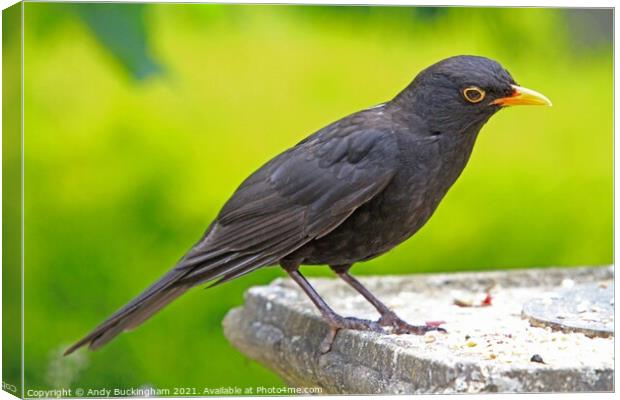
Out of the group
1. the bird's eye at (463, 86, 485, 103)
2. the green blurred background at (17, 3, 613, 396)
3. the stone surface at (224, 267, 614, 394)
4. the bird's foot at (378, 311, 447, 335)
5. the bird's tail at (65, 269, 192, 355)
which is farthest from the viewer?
the green blurred background at (17, 3, 613, 396)

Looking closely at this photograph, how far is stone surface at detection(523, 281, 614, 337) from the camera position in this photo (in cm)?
492

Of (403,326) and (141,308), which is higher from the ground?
(141,308)

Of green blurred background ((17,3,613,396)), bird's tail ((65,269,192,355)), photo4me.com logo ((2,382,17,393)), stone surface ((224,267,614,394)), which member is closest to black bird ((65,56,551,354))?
bird's tail ((65,269,192,355))

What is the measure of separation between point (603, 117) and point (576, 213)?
0.70 m

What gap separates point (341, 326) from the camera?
509 cm

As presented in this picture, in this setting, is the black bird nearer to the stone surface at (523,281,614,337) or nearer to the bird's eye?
the bird's eye

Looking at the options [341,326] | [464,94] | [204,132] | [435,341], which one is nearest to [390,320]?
[341,326]

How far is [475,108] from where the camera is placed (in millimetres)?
4914

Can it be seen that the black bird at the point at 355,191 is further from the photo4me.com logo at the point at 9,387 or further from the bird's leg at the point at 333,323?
the photo4me.com logo at the point at 9,387

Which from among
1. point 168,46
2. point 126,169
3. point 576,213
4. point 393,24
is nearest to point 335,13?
point 393,24

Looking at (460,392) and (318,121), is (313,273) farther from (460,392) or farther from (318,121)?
(460,392)

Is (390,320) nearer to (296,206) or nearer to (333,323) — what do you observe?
(333,323)

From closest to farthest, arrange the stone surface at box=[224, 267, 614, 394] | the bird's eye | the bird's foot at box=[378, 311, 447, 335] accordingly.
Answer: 1. the stone surface at box=[224, 267, 614, 394]
2. the bird's eye
3. the bird's foot at box=[378, 311, 447, 335]

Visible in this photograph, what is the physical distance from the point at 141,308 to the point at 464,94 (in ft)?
4.88
